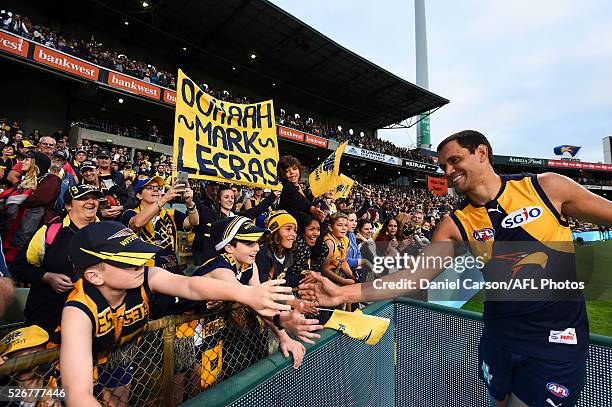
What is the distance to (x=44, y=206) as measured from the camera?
152 inches

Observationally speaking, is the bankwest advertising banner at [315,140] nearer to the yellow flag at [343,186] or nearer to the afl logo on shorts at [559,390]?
the yellow flag at [343,186]

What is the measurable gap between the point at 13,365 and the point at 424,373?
2.97 m

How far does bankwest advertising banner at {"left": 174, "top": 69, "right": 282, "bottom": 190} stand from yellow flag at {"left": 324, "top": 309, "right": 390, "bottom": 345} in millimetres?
2620

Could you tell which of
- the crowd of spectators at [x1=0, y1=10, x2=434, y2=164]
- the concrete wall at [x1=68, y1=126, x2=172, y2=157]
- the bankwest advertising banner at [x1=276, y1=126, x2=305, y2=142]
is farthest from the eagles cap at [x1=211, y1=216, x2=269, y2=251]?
the bankwest advertising banner at [x1=276, y1=126, x2=305, y2=142]

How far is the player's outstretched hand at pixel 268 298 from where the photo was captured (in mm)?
1486

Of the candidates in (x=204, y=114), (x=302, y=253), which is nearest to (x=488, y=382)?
(x=302, y=253)

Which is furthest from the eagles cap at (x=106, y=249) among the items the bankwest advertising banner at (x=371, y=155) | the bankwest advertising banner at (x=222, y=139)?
the bankwest advertising banner at (x=371, y=155)

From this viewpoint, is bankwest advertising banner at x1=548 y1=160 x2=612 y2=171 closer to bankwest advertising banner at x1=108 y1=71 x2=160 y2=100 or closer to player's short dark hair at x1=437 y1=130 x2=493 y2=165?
bankwest advertising banner at x1=108 y1=71 x2=160 y2=100

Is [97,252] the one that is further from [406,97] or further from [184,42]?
[406,97]

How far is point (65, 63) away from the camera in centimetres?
1397

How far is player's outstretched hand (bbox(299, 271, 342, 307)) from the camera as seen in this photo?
1962mm

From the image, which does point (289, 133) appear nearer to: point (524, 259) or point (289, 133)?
point (289, 133)

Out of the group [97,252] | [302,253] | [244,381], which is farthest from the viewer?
[302,253]

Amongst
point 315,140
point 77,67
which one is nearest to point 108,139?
point 77,67
